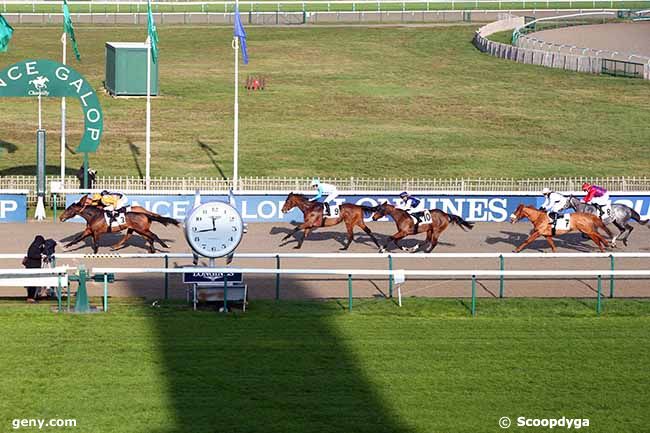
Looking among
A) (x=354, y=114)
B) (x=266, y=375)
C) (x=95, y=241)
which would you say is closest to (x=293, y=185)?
(x=95, y=241)

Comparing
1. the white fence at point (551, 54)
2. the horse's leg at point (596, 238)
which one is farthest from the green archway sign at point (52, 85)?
the white fence at point (551, 54)

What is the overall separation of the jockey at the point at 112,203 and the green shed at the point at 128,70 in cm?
1874

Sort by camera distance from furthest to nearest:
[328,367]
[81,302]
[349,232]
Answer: [349,232]
[81,302]
[328,367]

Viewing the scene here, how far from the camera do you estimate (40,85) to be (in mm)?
31438

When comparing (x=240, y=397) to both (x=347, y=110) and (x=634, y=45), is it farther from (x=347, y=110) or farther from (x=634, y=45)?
(x=634, y=45)

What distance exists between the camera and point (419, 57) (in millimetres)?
60094

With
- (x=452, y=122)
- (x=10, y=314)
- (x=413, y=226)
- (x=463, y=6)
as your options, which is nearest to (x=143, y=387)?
(x=10, y=314)

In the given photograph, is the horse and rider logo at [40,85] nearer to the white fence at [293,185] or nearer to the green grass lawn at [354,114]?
the white fence at [293,185]

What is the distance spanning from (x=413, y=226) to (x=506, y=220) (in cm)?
520

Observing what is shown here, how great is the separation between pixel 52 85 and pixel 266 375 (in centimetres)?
1701

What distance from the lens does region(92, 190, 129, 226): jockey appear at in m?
25.8

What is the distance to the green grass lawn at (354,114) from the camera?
1539 inches

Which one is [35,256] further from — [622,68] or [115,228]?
[622,68]

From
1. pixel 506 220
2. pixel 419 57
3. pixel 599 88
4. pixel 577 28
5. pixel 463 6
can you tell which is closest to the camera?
pixel 506 220
